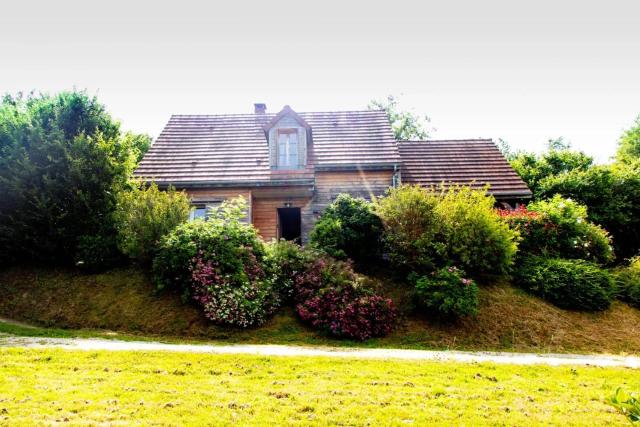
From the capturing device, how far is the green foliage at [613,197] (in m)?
19.9

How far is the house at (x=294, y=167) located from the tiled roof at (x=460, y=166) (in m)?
0.05

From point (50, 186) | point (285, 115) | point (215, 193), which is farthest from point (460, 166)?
point (50, 186)

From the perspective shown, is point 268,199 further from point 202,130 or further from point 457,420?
point 457,420

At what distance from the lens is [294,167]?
1933 centimetres

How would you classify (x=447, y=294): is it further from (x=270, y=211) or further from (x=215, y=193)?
(x=215, y=193)

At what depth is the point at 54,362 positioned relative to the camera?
7.44 meters

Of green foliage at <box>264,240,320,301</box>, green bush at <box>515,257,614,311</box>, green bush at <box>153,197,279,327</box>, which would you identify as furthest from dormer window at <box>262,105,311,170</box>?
green bush at <box>515,257,614,311</box>

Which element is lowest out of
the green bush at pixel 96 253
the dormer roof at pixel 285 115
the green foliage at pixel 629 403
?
the green foliage at pixel 629 403

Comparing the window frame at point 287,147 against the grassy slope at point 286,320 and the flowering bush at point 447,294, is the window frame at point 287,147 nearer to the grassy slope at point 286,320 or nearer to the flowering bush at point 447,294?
the grassy slope at point 286,320

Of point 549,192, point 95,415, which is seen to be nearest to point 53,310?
point 95,415

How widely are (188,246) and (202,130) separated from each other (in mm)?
11150

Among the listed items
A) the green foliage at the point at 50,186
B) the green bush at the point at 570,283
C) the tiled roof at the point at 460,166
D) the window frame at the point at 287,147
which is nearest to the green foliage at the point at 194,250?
the green foliage at the point at 50,186

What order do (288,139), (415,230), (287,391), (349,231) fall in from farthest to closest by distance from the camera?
1. (288,139)
2. (349,231)
3. (415,230)
4. (287,391)

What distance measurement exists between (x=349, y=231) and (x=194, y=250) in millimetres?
5119
